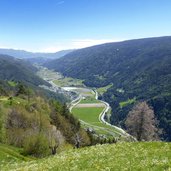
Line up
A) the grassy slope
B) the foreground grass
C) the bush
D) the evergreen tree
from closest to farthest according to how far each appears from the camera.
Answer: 1. the foreground grass
2. the grassy slope
3. the bush
4. the evergreen tree

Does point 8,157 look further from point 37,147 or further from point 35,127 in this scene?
point 35,127

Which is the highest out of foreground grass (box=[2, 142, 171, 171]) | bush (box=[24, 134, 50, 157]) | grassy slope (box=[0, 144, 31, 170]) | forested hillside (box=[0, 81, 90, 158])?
foreground grass (box=[2, 142, 171, 171])

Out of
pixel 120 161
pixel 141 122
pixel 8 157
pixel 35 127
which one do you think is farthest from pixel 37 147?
pixel 35 127

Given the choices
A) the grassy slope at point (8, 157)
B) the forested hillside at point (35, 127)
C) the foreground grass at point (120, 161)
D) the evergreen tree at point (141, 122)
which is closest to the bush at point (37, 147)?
the forested hillside at point (35, 127)

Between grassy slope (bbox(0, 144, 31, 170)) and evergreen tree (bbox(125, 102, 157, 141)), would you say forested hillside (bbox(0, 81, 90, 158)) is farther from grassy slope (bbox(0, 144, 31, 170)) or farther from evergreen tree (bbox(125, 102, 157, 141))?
grassy slope (bbox(0, 144, 31, 170))

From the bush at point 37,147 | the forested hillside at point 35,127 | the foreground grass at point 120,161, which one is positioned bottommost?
the forested hillside at point 35,127

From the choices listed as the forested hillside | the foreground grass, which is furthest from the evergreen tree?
the foreground grass

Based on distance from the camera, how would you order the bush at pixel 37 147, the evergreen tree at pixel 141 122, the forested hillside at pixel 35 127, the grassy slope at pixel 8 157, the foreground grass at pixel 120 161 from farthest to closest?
the evergreen tree at pixel 141 122, the forested hillside at pixel 35 127, the bush at pixel 37 147, the grassy slope at pixel 8 157, the foreground grass at pixel 120 161

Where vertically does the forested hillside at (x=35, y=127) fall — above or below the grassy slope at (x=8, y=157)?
below

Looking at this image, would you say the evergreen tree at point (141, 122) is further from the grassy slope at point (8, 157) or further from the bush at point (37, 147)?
the grassy slope at point (8, 157)

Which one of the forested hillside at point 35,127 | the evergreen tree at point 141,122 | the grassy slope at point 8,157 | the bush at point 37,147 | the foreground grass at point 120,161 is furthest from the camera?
the evergreen tree at point 141,122

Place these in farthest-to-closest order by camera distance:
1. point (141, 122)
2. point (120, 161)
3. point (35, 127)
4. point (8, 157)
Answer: point (35, 127) < point (141, 122) < point (8, 157) < point (120, 161)

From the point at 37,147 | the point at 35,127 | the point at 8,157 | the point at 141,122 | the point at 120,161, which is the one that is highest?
the point at 120,161
